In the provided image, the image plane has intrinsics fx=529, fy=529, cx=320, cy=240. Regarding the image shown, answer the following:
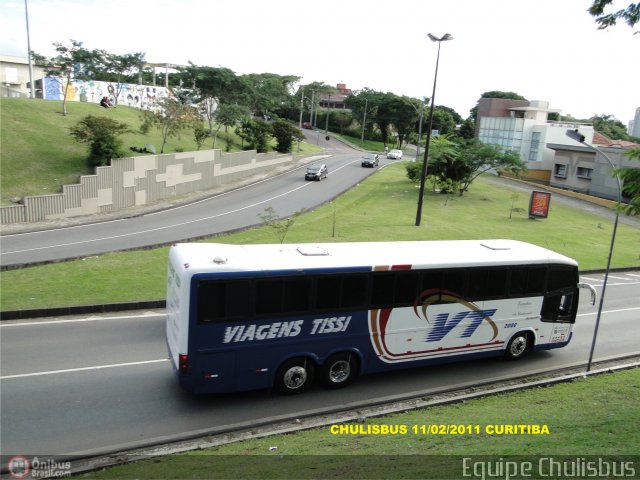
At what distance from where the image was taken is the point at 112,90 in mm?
54312

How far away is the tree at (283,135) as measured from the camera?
58.9m

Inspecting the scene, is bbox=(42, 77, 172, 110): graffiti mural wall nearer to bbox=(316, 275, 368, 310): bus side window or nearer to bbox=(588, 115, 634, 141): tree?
bbox=(316, 275, 368, 310): bus side window

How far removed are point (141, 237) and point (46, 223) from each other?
5923 mm

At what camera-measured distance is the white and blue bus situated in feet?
32.7

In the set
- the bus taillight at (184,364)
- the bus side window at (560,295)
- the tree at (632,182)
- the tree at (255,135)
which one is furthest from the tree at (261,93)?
the tree at (632,182)

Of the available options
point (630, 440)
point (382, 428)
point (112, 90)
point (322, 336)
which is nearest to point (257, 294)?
point (322, 336)

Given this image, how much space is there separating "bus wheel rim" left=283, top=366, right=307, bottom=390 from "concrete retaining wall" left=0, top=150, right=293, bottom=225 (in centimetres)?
2145

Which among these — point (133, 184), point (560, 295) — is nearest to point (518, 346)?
point (560, 295)

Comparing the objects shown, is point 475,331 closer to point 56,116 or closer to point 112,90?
point 56,116

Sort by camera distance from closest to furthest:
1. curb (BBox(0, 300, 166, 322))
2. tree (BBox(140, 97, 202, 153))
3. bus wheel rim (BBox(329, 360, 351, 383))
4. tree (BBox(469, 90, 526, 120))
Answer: bus wheel rim (BBox(329, 360, 351, 383)) < curb (BBox(0, 300, 166, 322)) < tree (BBox(140, 97, 202, 153)) < tree (BBox(469, 90, 526, 120))

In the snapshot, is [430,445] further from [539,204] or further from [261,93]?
[261,93]

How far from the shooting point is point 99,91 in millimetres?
55812

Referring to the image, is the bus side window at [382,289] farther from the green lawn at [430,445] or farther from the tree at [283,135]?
the tree at [283,135]

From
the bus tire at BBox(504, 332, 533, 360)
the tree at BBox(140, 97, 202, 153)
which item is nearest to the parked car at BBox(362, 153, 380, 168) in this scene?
the tree at BBox(140, 97, 202, 153)
